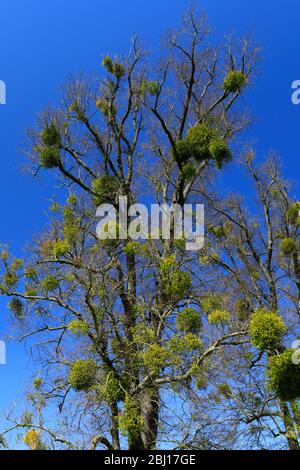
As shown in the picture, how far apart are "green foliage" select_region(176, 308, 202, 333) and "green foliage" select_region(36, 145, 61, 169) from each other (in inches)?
164

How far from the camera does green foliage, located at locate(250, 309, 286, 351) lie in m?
7.12

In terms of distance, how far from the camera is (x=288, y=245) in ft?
44.3

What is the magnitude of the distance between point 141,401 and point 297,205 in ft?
26.2

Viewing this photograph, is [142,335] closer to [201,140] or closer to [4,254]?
[4,254]

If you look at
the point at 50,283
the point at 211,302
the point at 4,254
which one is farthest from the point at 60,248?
the point at 211,302

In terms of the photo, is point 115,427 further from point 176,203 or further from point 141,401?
point 176,203

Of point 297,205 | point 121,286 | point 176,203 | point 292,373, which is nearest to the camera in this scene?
point 292,373

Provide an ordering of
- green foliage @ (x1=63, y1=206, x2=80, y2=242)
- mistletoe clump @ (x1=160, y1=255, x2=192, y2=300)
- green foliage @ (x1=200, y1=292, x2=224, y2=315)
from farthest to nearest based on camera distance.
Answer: green foliage @ (x1=63, y1=206, x2=80, y2=242), green foliage @ (x1=200, y1=292, x2=224, y2=315), mistletoe clump @ (x1=160, y1=255, x2=192, y2=300)

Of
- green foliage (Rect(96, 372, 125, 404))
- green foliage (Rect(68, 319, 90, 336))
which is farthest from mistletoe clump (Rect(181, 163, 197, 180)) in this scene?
green foliage (Rect(96, 372, 125, 404))

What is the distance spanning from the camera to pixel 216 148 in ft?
29.7

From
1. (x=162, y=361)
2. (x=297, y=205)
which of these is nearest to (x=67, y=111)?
(x=162, y=361)

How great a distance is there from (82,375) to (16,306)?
2.65 m

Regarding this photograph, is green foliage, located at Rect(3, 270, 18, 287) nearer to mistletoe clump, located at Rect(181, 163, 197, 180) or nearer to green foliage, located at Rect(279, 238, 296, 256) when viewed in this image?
mistletoe clump, located at Rect(181, 163, 197, 180)
